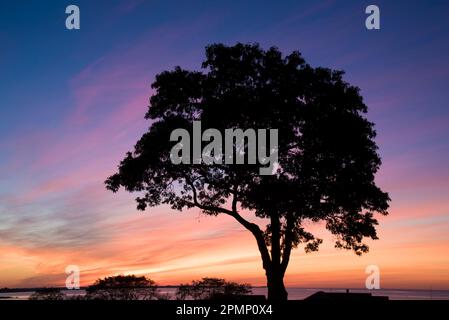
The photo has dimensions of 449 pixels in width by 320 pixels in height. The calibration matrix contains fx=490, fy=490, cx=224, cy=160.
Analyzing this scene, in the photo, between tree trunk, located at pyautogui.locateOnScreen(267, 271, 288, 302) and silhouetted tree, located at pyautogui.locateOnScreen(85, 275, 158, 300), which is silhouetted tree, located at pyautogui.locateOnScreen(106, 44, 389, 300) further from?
silhouetted tree, located at pyautogui.locateOnScreen(85, 275, 158, 300)

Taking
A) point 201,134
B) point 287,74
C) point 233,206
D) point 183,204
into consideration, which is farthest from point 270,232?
point 287,74

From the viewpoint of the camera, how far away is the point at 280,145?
94.8 feet

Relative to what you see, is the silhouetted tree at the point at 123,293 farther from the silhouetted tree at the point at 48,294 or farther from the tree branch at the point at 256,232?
the tree branch at the point at 256,232
